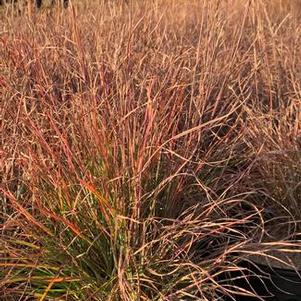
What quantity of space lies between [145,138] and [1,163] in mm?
462

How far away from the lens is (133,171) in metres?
1.47

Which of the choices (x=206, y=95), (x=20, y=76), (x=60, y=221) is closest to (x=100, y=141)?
(x=60, y=221)

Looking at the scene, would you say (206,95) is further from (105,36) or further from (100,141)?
(105,36)

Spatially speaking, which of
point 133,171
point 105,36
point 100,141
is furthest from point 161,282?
point 105,36

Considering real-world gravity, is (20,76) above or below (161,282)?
above

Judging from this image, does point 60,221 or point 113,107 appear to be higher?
point 113,107

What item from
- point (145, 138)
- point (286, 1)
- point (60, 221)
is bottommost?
point (286, 1)

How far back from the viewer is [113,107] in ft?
5.41

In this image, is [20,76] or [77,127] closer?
[77,127]

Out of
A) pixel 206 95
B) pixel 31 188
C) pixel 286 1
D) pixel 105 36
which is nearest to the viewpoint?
pixel 31 188

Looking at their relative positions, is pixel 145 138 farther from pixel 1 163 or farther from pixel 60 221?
pixel 1 163

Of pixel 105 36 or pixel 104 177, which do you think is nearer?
pixel 104 177

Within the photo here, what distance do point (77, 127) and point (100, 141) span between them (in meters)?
0.13

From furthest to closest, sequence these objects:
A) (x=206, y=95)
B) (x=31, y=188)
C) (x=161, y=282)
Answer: (x=206, y=95) < (x=31, y=188) < (x=161, y=282)
